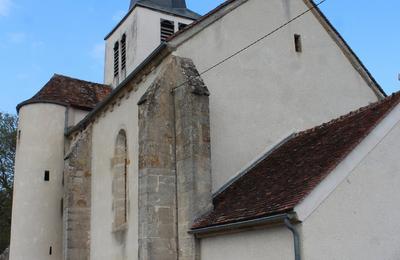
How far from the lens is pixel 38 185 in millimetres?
18891

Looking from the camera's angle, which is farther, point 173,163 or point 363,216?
point 173,163

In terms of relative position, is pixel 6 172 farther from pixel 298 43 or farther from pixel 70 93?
pixel 298 43

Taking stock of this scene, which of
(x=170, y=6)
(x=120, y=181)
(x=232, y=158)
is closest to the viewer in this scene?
(x=232, y=158)

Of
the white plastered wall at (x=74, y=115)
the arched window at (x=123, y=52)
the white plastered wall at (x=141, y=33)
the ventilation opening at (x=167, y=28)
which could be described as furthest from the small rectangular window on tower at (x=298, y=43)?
the arched window at (x=123, y=52)

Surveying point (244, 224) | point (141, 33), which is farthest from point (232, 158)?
point (141, 33)

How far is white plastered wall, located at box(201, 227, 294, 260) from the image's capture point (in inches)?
334

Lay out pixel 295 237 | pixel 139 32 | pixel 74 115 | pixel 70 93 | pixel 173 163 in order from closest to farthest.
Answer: pixel 295 237 < pixel 173 163 < pixel 74 115 < pixel 70 93 < pixel 139 32

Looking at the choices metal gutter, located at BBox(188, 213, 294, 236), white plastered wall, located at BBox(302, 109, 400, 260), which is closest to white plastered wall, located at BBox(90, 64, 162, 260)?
metal gutter, located at BBox(188, 213, 294, 236)

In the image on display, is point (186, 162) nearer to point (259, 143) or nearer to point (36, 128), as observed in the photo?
point (259, 143)

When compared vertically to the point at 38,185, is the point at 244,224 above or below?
below

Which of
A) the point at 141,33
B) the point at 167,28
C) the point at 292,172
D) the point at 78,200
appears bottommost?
the point at 292,172

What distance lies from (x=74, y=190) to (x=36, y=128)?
411cm

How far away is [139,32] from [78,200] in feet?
30.5

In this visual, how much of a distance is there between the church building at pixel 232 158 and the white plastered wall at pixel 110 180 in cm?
6
